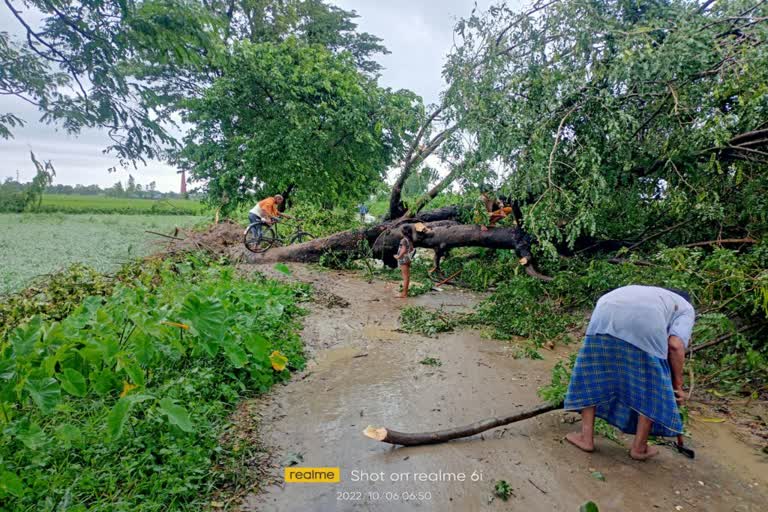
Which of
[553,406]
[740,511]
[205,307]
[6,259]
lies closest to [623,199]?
[553,406]

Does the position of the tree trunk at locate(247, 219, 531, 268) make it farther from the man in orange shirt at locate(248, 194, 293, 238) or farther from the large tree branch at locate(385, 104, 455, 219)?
the man in orange shirt at locate(248, 194, 293, 238)

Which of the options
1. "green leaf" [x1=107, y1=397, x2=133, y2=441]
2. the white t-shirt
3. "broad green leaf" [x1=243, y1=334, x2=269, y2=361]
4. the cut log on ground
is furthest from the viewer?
"broad green leaf" [x1=243, y1=334, x2=269, y2=361]

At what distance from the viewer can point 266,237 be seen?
10.8m

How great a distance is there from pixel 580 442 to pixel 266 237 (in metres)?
9.24

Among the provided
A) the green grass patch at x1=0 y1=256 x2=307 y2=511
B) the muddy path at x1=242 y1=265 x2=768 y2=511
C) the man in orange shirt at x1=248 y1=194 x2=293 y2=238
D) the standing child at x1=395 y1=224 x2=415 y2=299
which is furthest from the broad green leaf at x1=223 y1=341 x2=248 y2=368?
the man in orange shirt at x1=248 y1=194 x2=293 y2=238

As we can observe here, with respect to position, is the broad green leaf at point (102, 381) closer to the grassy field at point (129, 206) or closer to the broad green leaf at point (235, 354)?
the broad green leaf at point (235, 354)

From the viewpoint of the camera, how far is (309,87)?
481 inches

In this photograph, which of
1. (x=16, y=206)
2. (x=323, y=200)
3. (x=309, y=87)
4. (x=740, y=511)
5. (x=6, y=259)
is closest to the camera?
(x=740, y=511)

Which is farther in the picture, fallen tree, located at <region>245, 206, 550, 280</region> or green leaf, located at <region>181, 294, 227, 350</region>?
fallen tree, located at <region>245, 206, 550, 280</region>

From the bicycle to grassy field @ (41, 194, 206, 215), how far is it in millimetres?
3370

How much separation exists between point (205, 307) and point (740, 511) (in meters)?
3.42

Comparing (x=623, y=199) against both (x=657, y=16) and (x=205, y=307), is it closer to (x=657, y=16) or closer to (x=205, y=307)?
(x=657, y=16)

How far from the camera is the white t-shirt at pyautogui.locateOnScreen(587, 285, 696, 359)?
2510mm
